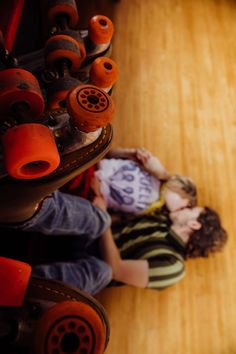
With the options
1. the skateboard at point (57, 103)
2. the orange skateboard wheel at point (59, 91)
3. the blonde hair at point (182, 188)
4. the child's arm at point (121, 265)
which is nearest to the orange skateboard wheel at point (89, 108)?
the skateboard at point (57, 103)

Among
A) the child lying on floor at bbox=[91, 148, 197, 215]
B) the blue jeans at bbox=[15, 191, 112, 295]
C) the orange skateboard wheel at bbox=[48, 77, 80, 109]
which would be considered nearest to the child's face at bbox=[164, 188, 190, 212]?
the child lying on floor at bbox=[91, 148, 197, 215]

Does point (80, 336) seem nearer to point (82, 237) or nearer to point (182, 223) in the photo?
point (82, 237)

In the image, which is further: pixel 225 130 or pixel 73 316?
pixel 225 130

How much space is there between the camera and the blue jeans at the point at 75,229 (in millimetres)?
1094

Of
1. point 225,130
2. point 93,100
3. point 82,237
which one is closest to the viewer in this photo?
point 93,100

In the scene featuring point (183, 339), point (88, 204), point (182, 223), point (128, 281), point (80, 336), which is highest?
point (80, 336)

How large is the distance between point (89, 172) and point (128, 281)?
17.5 inches

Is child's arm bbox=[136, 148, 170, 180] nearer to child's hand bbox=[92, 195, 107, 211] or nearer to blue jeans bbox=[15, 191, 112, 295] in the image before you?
child's hand bbox=[92, 195, 107, 211]

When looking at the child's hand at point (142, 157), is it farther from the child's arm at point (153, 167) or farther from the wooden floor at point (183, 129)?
the wooden floor at point (183, 129)

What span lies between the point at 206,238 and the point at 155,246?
0.74 ft

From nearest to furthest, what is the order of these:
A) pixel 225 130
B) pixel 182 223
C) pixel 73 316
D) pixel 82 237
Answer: pixel 73 316 < pixel 82 237 < pixel 182 223 < pixel 225 130

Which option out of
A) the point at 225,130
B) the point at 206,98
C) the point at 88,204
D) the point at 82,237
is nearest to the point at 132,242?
the point at 82,237

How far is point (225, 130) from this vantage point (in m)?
2.21

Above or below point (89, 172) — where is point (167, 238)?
below
